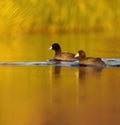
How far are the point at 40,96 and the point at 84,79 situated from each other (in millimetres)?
4300

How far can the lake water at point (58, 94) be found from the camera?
19188 mm

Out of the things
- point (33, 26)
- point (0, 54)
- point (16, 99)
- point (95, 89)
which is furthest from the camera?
point (33, 26)

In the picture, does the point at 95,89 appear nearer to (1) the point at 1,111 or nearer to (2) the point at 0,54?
(1) the point at 1,111

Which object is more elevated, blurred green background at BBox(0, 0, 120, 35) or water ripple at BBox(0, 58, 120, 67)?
blurred green background at BBox(0, 0, 120, 35)

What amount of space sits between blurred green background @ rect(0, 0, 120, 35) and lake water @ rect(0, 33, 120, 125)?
2583cm

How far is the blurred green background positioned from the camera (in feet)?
199

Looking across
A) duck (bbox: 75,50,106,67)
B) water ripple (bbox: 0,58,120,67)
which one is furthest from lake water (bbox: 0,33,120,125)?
water ripple (bbox: 0,58,120,67)

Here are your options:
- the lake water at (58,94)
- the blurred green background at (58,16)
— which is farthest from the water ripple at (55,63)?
the blurred green background at (58,16)

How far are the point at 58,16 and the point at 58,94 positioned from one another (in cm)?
3922

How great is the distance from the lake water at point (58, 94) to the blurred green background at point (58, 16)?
25826 mm

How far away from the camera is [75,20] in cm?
6191

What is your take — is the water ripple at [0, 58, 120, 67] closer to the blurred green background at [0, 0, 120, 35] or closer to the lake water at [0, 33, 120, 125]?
the lake water at [0, 33, 120, 125]

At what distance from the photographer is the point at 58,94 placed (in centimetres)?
2309

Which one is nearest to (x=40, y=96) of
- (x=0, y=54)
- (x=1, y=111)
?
(x=1, y=111)
